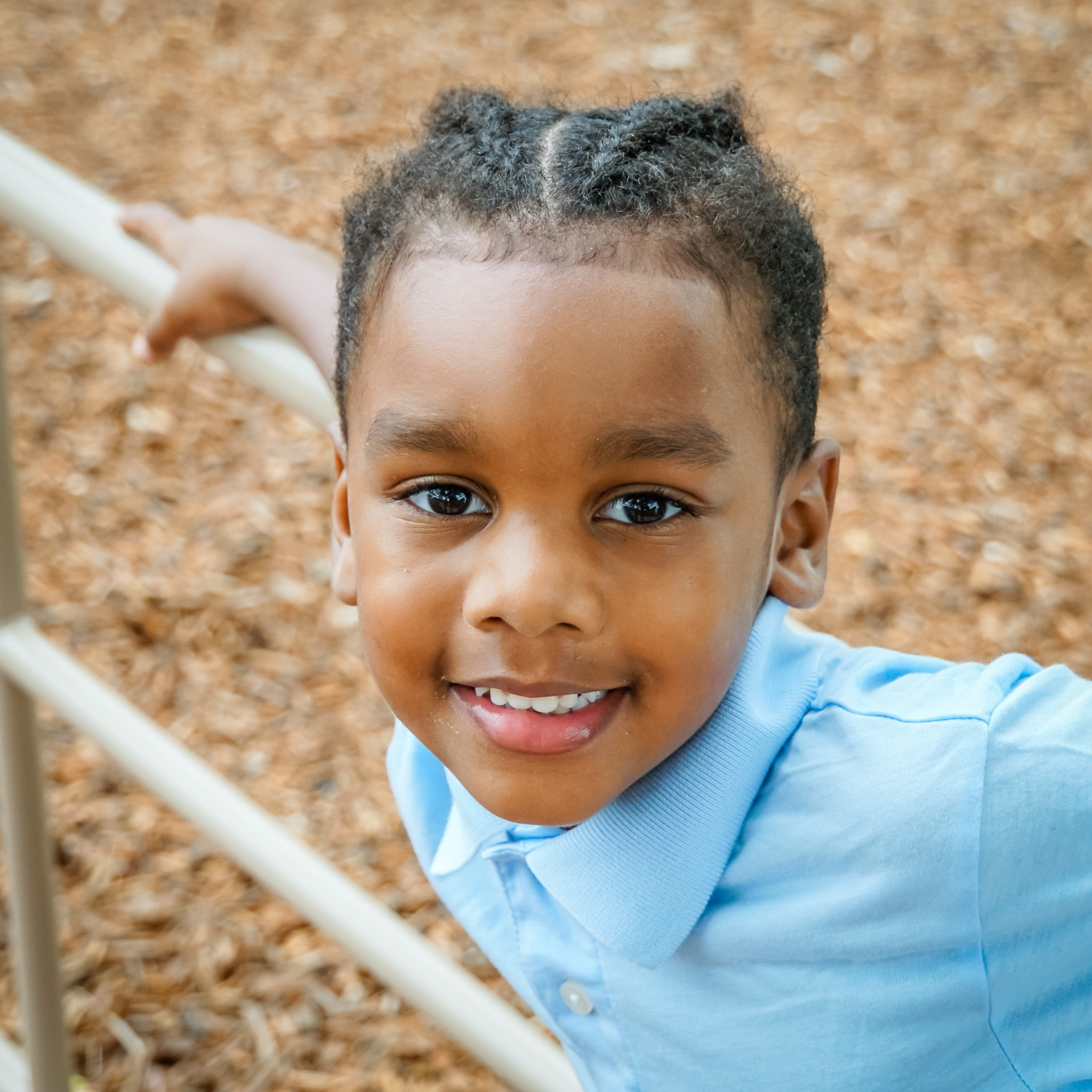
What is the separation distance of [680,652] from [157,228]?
0.75 m

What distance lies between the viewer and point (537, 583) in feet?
2.54

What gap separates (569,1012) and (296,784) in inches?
64.2

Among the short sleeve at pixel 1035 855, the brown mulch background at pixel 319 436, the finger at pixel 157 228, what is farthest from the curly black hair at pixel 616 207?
the brown mulch background at pixel 319 436

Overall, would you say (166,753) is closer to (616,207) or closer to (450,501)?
(450,501)

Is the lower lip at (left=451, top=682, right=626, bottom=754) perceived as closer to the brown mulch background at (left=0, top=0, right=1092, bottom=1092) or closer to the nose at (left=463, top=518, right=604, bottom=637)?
the nose at (left=463, top=518, right=604, bottom=637)

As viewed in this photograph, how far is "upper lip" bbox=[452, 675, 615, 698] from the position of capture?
0.81m

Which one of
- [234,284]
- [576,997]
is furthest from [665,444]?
[234,284]

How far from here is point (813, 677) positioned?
945 mm

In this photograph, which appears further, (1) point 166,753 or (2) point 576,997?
(1) point 166,753

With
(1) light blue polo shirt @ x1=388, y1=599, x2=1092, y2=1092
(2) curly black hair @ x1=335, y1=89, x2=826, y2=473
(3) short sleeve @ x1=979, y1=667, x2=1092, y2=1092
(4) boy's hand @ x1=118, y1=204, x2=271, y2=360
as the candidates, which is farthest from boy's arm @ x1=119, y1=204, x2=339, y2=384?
(3) short sleeve @ x1=979, y1=667, x2=1092, y2=1092

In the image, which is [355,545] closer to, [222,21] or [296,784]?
[296,784]

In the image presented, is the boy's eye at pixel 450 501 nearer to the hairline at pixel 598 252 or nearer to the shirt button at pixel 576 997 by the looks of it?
the hairline at pixel 598 252

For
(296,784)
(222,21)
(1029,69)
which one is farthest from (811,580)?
(222,21)

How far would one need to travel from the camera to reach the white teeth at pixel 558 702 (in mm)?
822
